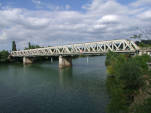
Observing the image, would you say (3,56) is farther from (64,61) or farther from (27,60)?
(64,61)

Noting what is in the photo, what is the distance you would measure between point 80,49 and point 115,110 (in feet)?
194

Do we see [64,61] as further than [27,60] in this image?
No

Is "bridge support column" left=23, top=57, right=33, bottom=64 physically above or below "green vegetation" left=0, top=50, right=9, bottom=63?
below

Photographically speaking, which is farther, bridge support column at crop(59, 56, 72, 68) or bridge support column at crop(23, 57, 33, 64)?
bridge support column at crop(23, 57, 33, 64)

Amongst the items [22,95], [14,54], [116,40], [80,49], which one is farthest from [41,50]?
[22,95]

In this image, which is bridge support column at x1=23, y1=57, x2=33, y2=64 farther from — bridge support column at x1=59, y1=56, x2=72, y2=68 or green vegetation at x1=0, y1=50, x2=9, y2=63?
bridge support column at x1=59, y1=56, x2=72, y2=68

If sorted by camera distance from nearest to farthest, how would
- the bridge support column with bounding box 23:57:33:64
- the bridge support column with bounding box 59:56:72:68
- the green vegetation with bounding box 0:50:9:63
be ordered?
the bridge support column with bounding box 59:56:72:68 → the bridge support column with bounding box 23:57:33:64 → the green vegetation with bounding box 0:50:9:63

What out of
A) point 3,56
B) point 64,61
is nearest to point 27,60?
point 3,56

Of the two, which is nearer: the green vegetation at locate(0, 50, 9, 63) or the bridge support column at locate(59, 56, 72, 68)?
the bridge support column at locate(59, 56, 72, 68)

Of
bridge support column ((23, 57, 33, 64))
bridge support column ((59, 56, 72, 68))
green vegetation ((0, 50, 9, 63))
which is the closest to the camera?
bridge support column ((59, 56, 72, 68))

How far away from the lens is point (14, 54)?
11588 centimetres

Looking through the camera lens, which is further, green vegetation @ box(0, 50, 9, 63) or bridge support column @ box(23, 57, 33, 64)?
green vegetation @ box(0, 50, 9, 63)

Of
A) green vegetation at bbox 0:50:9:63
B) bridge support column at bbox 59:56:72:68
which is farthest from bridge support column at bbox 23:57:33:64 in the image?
bridge support column at bbox 59:56:72:68

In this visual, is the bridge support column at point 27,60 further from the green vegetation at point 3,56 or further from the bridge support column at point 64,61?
the bridge support column at point 64,61
